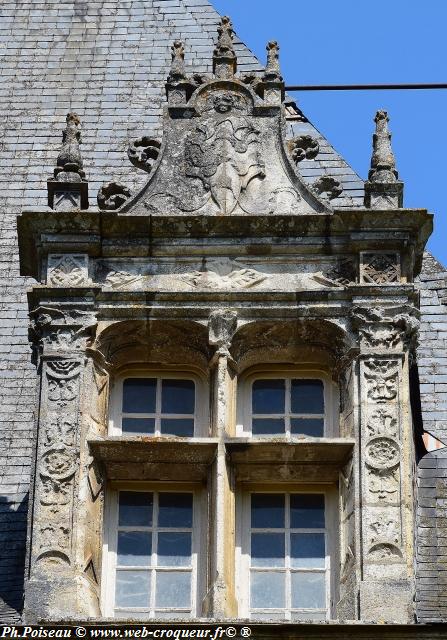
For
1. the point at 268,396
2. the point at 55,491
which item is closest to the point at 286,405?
the point at 268,396

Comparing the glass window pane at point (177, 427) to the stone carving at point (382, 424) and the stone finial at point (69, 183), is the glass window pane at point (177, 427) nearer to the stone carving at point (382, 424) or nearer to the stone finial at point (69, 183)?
the stone carving at point (382, 424)

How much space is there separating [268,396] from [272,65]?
272 cm

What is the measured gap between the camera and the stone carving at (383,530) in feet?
46.2

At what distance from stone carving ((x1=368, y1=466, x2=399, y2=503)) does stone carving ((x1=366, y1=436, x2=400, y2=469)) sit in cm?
4

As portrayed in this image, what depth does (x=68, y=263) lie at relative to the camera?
1529 centimetres

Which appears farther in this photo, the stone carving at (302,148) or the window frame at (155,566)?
the stone carving at (302,148)

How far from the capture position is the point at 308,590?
1442 cm

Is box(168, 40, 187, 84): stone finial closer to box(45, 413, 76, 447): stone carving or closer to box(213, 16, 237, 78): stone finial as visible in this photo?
box(213, 16, 237, 78): stone finial

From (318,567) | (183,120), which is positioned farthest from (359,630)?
(183,120)

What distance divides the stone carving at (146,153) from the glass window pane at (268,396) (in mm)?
1850

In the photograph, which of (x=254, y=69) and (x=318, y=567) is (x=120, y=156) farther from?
(x=318, y=567)

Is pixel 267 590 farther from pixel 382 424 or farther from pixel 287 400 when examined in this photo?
pixel 287 400

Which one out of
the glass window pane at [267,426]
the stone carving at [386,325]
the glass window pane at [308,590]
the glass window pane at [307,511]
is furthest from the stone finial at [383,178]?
the glass window pane at [308,590]

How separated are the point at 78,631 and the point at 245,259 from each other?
3.22 metres
